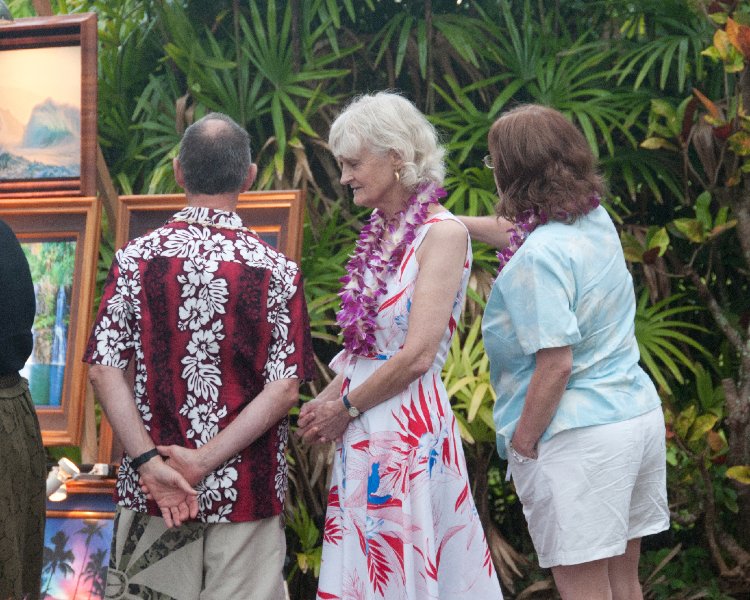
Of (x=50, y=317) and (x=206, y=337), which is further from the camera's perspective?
(x=50, y=317)

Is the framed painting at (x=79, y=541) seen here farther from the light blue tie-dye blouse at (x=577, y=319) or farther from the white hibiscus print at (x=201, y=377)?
the light blue tie-dye blouse at (x=577, y=319)

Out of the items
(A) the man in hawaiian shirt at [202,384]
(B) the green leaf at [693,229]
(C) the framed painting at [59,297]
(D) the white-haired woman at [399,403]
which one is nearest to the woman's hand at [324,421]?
(D) the white-haired woman at [399,403]

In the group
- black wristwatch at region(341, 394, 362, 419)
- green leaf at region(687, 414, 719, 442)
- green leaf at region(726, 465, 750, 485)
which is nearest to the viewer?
black wristwatch at region(341, 394, 362, 419)

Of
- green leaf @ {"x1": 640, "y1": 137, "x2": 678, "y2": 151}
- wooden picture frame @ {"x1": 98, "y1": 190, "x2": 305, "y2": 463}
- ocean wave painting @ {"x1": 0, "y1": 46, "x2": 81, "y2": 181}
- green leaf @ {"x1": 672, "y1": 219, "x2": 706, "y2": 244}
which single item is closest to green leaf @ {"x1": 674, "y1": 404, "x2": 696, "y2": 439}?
green leaf @ {"x1": 672, "y1": 219, "x2": 706, "y2": 244}

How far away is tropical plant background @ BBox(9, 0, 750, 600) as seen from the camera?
4.04m

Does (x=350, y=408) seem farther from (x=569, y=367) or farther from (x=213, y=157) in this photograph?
(x=213, y=157)

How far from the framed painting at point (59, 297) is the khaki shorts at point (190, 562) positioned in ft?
3.74

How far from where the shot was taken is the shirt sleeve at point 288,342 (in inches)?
94.0

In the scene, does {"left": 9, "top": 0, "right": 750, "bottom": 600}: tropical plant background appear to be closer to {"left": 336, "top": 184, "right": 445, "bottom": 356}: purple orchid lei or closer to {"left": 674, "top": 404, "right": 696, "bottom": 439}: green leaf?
{"left": 674, "top": 404, "right": 696, "bottom": 439}: green leaf

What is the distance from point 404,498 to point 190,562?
0.51 metres

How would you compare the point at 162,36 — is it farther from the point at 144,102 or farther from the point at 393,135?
the point at 393,135

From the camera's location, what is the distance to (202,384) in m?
2.34

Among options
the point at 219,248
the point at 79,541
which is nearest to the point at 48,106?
the point at 79,541

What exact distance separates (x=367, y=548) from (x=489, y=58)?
8.95 ft
